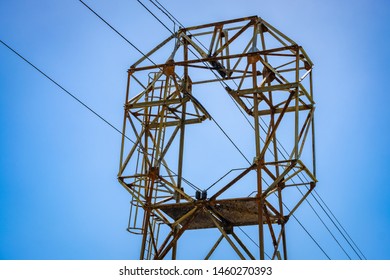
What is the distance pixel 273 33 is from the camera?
65.3 feet

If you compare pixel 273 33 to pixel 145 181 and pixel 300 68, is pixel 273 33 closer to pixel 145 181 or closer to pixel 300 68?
pixel 300 68

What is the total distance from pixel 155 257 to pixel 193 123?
4.90 meters

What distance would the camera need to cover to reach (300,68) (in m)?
20.5
